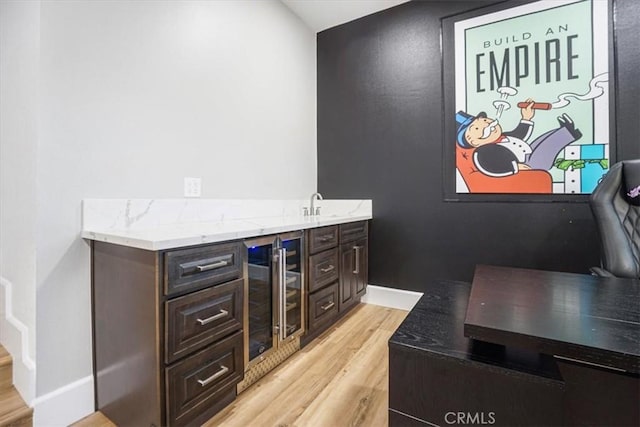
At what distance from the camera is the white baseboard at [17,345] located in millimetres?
1335

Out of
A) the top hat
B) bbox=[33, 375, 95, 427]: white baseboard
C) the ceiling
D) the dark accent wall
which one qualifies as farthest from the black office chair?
bbox=[33, 375, 95, 427]: white baseboard

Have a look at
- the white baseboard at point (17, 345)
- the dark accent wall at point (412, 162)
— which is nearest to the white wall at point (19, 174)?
the white baseboard at point (17, 345)

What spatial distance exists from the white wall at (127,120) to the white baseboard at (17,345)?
0.04 metres

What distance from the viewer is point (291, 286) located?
6.48 feet

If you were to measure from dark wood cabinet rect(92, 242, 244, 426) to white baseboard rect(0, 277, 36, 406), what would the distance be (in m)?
0.24

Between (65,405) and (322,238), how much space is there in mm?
1608

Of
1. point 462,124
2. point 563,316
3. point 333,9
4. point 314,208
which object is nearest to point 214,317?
point 563,316

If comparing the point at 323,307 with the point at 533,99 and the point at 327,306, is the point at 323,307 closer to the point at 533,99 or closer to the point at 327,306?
the point at 327,306

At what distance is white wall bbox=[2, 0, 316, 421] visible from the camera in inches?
54.0

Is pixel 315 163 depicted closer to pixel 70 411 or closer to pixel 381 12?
pixel 381 12

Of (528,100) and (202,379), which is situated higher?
(528,100)

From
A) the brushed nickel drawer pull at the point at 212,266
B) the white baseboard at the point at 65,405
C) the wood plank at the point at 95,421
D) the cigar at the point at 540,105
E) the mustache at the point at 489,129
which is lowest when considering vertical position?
the wood plank at the point at 95,421

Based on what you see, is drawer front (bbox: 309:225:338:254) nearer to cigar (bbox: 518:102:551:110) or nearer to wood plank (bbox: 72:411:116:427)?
wood plank (bbox: 72:411:116:427)

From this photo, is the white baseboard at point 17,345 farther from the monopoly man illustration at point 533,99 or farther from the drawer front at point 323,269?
the monopoly man illustration at point 533,99
